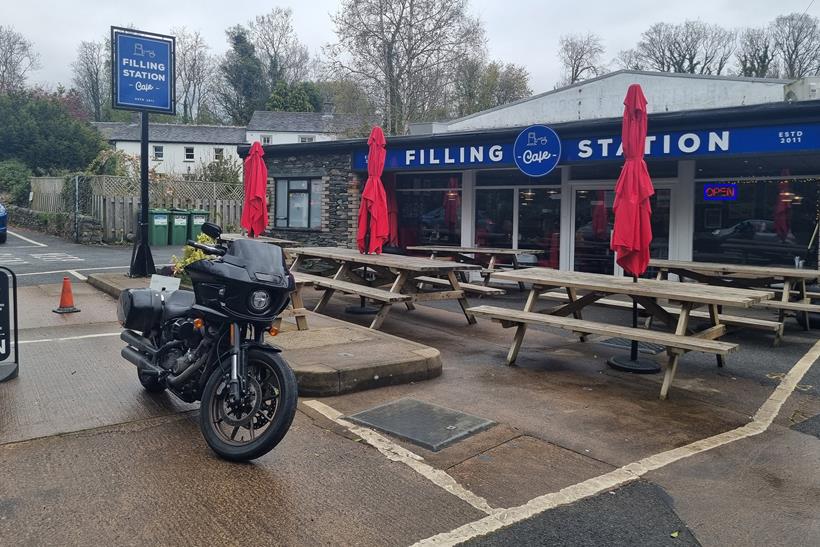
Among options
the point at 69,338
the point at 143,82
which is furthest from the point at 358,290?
the point at 143,82

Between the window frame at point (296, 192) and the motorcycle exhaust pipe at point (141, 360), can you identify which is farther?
the window frame at point (296, 192)

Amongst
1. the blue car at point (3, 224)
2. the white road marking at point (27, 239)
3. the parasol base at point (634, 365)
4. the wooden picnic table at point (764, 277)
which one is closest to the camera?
the parasol base at point (634, 365)

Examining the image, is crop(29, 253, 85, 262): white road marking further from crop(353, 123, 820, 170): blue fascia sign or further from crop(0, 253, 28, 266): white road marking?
crop(353, 123, 820, 170): blue fascia sign

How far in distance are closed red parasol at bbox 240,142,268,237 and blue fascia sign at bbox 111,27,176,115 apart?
72.1 inches

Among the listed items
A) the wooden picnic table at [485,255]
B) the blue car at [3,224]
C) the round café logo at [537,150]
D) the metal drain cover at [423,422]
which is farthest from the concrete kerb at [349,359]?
the blue car at [3,224]

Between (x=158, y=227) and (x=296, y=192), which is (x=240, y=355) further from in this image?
(x=158, y=227)

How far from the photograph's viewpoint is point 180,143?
54094 millimetres

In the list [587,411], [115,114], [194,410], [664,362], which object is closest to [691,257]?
[664,362]

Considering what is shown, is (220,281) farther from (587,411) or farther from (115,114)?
(115,114)

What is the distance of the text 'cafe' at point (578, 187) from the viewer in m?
11.3

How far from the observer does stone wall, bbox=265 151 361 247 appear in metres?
16.5

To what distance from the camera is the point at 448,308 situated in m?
11.3

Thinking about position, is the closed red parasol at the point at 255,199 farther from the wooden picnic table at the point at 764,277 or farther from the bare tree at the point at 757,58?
the bare tree at the point at 757,58

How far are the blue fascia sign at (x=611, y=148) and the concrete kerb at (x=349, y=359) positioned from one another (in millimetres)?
6434
